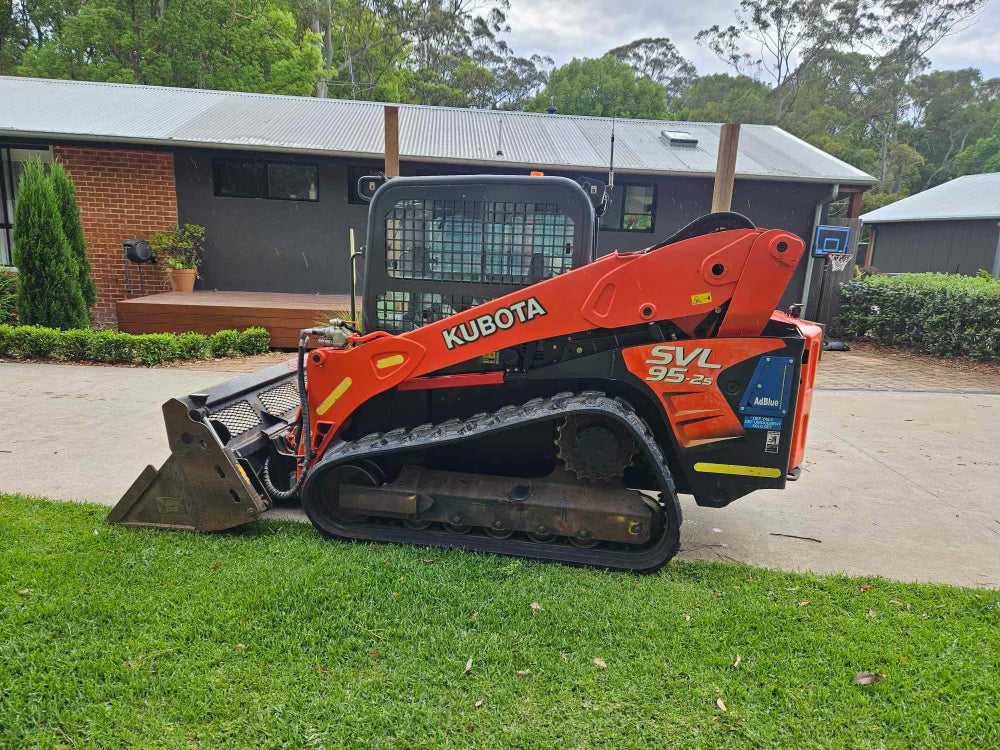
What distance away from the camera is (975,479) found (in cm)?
489

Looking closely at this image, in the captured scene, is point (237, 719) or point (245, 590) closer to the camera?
point (237, 719)

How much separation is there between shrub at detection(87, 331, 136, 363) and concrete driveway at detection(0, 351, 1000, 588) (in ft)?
1.17

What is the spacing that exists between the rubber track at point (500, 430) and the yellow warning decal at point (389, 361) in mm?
370

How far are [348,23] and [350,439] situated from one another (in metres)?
37.1

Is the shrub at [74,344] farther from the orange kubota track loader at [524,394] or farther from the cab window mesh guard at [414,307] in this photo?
the cab window mesh guard at [414,307]

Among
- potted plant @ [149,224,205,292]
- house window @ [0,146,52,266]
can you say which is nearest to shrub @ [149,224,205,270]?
potted plant @ [149,224,205,292]

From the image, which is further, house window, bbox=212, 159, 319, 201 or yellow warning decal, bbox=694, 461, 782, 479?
house window, bbox=212, 159, 319, 201

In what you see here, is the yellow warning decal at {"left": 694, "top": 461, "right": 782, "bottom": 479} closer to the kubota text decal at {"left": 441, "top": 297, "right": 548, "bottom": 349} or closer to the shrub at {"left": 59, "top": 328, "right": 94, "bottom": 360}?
the kubota text decal at {"left": 441, "top": 297, "right": 548, "bottom": 349}

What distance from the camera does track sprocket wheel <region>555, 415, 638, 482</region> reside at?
3172mm

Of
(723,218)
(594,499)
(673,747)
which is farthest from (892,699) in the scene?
(723,218)

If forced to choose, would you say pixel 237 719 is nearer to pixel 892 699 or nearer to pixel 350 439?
pixel 350 439

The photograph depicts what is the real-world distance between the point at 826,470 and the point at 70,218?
10.1 meters

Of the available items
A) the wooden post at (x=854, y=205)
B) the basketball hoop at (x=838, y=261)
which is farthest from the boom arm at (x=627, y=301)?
the wooden post at (x=854, y=205)

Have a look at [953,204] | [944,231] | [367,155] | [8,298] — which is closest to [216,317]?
[8,298]
